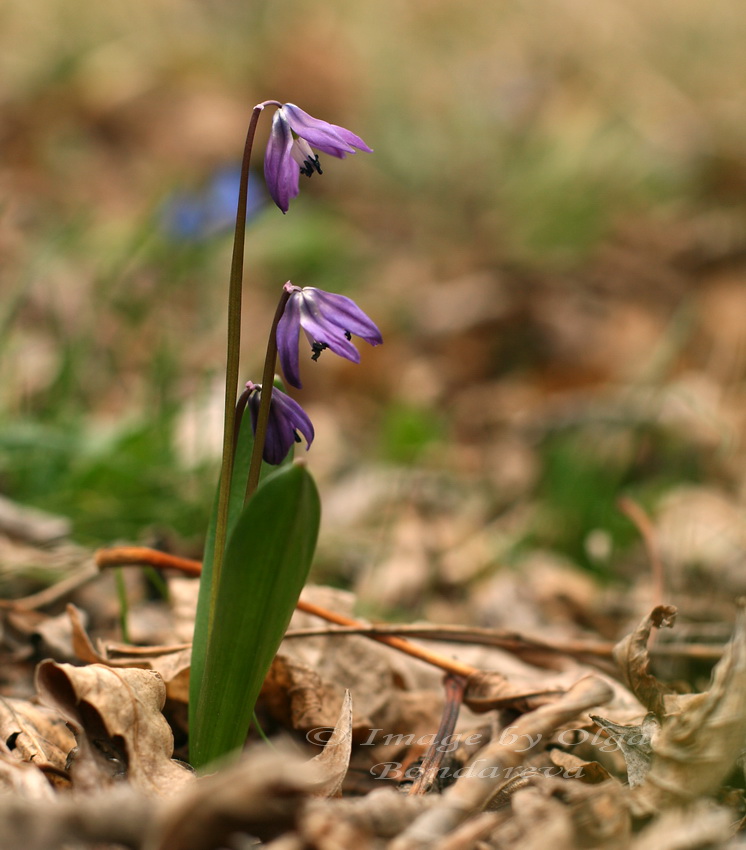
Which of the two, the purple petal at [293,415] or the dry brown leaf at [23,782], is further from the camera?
the purple petal at [293,415]

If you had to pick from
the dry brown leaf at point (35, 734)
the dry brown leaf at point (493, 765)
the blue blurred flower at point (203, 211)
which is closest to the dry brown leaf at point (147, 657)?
the dry brown leaf at point (35, 734)

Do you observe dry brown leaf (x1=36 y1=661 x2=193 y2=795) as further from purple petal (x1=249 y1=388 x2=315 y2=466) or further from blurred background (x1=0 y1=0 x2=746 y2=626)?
blurred background (x1=0 y1=0 x2=746 y2=626)

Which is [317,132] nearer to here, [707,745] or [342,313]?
[342,313]

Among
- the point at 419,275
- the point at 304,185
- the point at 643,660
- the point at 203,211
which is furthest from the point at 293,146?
the point at 304,185

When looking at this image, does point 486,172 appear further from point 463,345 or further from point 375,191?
point 463,345

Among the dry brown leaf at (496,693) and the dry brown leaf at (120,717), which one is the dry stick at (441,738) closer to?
the dry brown leaf at (496,693)
